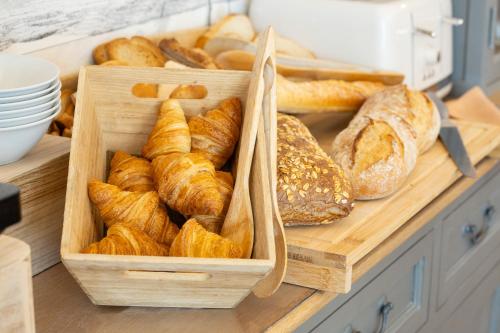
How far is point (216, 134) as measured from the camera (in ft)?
3.72

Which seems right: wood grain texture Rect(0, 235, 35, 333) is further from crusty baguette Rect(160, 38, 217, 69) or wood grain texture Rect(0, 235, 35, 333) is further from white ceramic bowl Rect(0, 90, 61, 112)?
crusty baguette Rect(160, 38, 217, 69)

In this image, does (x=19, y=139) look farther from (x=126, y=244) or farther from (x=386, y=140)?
(x=386, y=140)

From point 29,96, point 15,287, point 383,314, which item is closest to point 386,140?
point 383,314

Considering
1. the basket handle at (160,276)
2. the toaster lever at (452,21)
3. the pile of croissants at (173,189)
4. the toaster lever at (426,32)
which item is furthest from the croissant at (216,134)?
the toaster lever at (452,21)

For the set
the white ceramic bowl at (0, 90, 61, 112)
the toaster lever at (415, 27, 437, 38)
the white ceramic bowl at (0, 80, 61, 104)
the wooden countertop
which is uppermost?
the white ceramic bowl at (0, 80, 61, 104)

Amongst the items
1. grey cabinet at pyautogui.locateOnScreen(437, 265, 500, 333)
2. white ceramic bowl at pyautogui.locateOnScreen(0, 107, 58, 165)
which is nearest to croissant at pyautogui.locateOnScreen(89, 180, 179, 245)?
white ceramic bowl at pyautogui.locateOnScreen(0, 107, 58, 165)

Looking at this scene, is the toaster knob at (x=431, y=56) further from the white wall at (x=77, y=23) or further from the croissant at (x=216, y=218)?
the croissant at (x=216, y=218)

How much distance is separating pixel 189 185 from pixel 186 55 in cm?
64

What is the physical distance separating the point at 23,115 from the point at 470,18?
138cm

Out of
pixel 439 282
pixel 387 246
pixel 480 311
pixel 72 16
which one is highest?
pixel 72 16

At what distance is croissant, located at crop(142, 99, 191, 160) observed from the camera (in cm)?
110

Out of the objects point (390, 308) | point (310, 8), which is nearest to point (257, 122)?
point (390, 308)

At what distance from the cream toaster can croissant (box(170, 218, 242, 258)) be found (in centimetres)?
87

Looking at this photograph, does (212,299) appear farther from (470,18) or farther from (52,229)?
(470,18)
